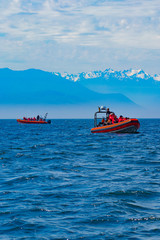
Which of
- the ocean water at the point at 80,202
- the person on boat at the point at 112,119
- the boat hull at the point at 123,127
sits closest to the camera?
the ocean water at the point at 80,202

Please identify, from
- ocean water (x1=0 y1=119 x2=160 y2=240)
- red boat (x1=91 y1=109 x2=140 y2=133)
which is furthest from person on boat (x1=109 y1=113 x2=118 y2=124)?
ocean water (x1=0 y1=119 x2=160 y2=240)

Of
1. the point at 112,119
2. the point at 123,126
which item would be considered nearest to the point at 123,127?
the point at 123,126

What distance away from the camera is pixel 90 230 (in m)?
9.32

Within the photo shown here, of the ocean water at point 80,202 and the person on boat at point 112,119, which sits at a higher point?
the person on boat at point 112,119

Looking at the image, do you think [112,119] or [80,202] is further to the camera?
[112,119]

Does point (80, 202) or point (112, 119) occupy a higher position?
point (112, 119)

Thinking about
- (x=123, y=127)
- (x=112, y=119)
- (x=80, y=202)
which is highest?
(x=112, y=119)

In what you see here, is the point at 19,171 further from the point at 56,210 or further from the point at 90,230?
the point at 90,230

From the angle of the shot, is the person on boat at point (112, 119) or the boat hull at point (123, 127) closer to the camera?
the boat hull at point (123, 127)

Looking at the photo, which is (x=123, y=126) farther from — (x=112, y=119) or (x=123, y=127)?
(x=112, y=119)

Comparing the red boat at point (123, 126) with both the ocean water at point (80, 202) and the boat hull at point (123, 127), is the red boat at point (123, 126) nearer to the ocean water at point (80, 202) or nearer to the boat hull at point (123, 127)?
the boat hull at point (123, 127)

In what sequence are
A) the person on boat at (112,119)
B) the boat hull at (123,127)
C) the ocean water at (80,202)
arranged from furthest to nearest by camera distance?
the person on boat at (112,119) < the boat hull at (123,127) < the ocean water at (80,202)

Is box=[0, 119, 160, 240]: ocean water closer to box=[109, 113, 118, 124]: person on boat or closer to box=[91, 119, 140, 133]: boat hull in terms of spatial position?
box=[91, 119, 140, 133]: boat hull

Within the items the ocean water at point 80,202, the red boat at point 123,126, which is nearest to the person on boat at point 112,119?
the red boat at point 123,126
